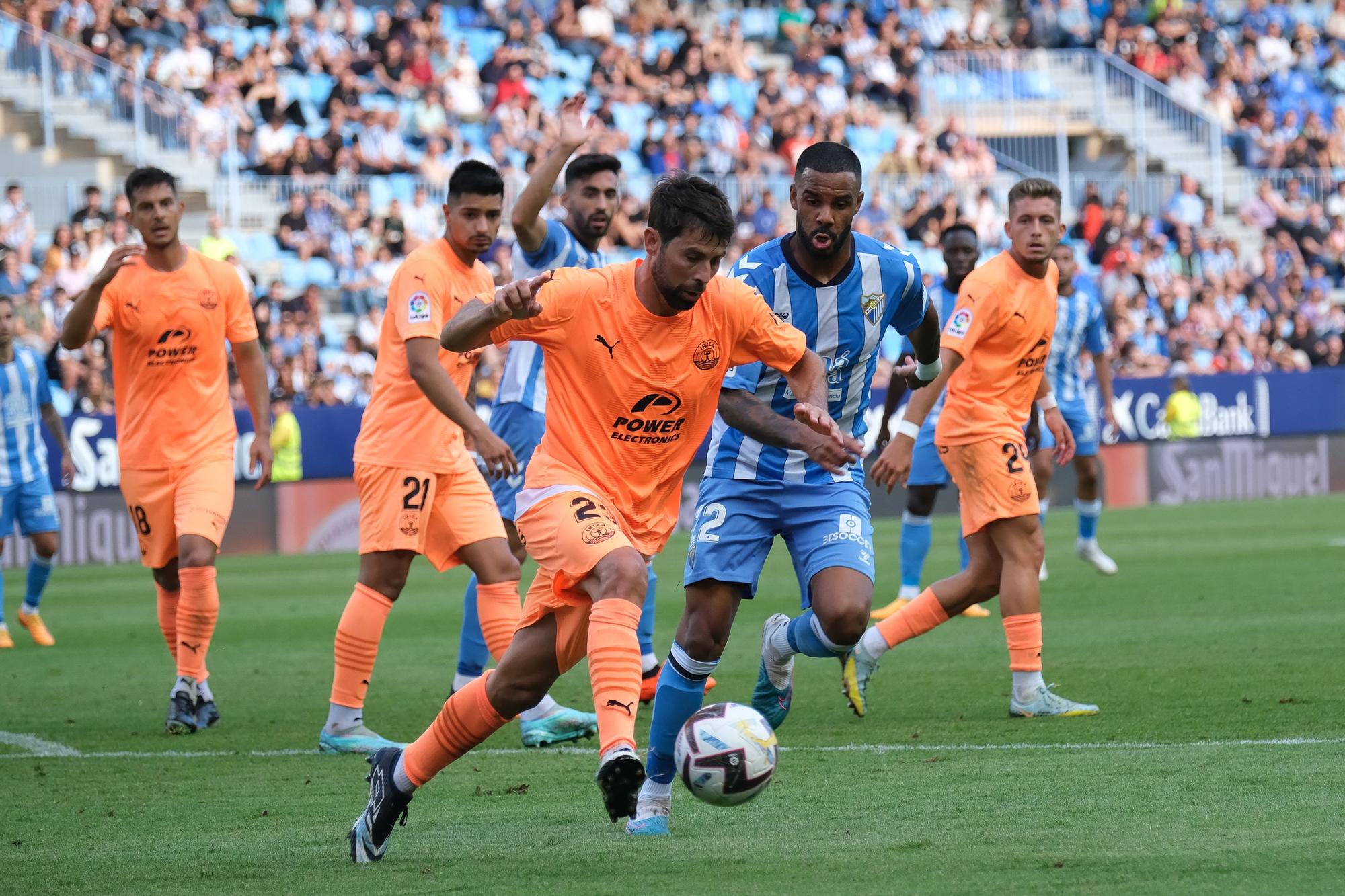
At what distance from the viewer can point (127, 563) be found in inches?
783

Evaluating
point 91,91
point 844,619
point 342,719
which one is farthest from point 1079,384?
point 91,91

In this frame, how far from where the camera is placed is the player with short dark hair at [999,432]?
8102 mm

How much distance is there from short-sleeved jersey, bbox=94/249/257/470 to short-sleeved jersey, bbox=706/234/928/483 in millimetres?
3108

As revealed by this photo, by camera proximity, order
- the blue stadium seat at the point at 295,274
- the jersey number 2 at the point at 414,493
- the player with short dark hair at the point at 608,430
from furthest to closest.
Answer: the blue stadium seat at the point at 295,274 → the jersey number 2 at the point at 414,493 → the player with short dark hair at the point at 608,430

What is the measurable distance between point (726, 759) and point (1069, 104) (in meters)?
28.7

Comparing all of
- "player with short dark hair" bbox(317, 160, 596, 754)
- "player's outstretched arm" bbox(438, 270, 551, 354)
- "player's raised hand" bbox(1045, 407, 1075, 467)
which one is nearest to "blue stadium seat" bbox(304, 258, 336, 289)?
"player's raised hand" bbox(1045, 407, 1075, 467)

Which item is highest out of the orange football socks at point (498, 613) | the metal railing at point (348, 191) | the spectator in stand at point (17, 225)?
the metal railing at point (348, 191)

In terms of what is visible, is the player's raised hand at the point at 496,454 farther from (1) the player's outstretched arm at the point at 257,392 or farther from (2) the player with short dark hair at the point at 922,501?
(2) the player with short dark hair at the point at 922,501

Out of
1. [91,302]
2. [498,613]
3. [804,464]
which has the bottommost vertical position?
[498,613]

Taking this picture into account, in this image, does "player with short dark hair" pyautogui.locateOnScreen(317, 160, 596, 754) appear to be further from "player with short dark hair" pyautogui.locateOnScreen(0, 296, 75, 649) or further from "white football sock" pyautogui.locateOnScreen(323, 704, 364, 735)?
"player with short dark hair" pyautogui.locateOnScreen(0, 296, 75, 649)

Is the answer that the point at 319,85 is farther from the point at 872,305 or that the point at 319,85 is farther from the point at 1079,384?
the point at 872,305

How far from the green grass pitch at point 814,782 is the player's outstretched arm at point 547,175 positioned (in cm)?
231

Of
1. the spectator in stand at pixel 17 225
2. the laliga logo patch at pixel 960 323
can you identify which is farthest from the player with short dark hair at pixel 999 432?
the spectator in stand at pixel 17 225

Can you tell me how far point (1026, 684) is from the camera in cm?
780
